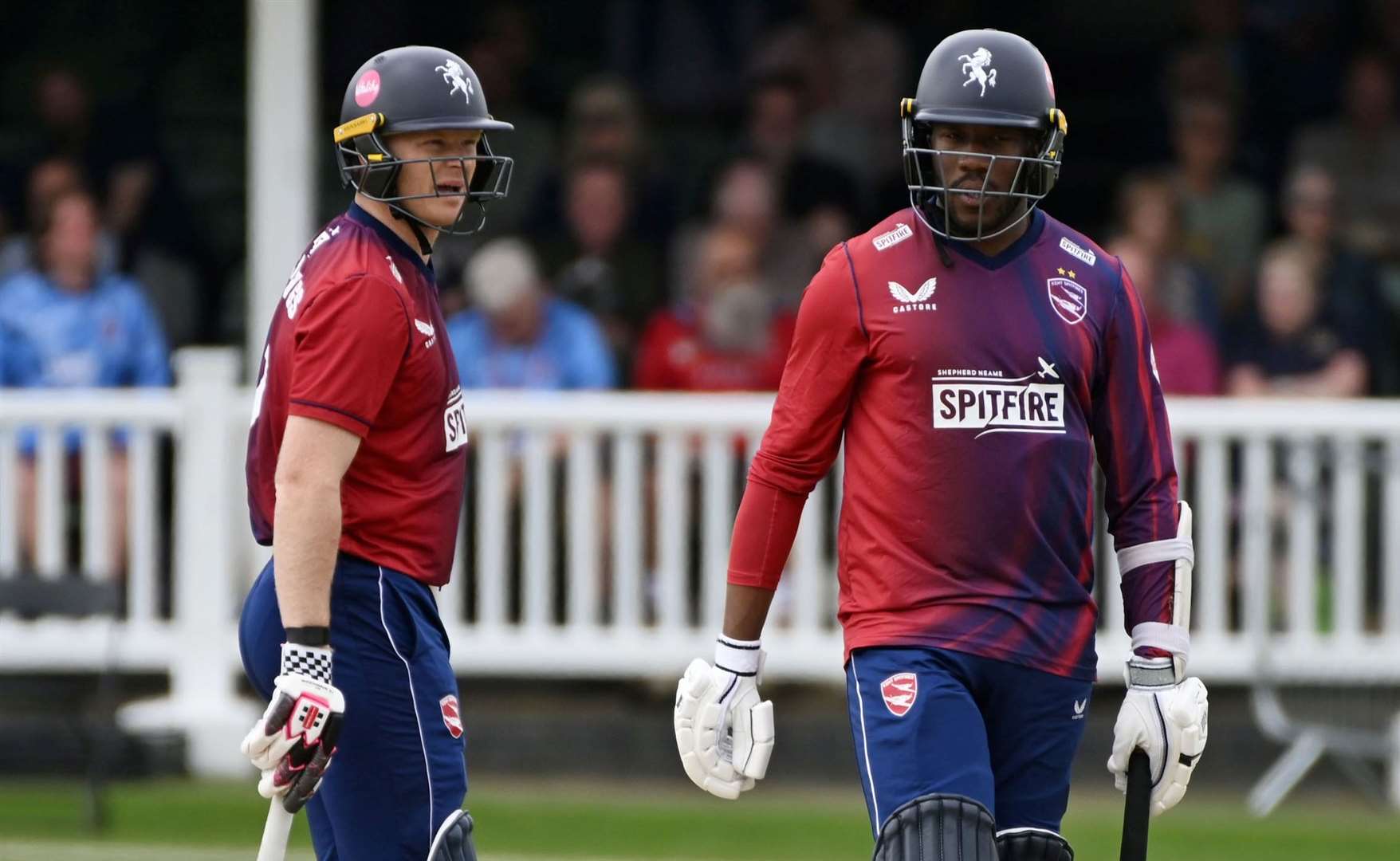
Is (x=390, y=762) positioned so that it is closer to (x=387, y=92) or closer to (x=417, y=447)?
(x=417, y=447)

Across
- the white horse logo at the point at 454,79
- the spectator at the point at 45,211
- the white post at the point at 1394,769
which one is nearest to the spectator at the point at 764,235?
the spectator at the point at 45,211

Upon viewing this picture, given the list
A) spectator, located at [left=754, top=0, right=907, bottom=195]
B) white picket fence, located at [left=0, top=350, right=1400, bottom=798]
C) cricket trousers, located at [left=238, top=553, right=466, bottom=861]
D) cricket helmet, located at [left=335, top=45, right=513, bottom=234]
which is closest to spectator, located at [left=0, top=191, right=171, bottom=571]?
white picket fence, located at [left=0, top=350, right=1400, bottom=798]

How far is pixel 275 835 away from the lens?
4.32 metres

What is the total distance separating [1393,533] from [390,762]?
5505 millimetres

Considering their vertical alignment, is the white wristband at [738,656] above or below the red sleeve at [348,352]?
below

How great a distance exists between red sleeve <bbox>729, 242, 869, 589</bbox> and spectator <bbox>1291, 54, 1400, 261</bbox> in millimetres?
7088

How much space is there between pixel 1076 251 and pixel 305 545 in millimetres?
1561

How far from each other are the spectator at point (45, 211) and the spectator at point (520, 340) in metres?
1.91

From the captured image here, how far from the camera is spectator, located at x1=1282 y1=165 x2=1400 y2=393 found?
32.4 ft

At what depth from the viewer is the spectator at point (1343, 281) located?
9.88m

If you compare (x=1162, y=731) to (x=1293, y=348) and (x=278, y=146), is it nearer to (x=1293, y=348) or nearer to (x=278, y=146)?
(x=1293, y=348)

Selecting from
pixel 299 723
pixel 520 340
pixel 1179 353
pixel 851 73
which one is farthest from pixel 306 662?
pixel 851 73

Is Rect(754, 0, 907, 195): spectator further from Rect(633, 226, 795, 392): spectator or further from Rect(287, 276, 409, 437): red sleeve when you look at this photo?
Rect(287, 276, 409, 437): red sleeve

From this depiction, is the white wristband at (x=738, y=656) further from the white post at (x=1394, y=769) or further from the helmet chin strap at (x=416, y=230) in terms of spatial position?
the white post at (x=1394, y=769)
